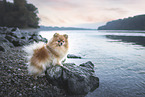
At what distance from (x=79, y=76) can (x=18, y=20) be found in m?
54.3

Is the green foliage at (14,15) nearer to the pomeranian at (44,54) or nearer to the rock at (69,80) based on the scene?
the pomeranian at (44,54)

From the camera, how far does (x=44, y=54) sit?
4.53 meters

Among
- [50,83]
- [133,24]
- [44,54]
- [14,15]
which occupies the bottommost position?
[50,83]

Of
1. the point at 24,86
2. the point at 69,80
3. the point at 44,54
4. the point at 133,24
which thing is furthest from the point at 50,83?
the point at 133,24

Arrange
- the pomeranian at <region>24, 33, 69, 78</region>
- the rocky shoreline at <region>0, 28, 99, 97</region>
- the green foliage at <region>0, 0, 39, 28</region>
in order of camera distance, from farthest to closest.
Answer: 1. the green foliage at <region>0, 0, 39, 28</region>
2. the pomeranian at <region>24, 33, 69, 78</region>
3. the rocky shoreline at <region>0, 28, 99, 97</region>

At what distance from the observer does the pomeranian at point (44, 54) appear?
443cm

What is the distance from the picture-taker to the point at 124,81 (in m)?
5.85

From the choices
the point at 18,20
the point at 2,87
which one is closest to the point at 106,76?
the point at 2,87

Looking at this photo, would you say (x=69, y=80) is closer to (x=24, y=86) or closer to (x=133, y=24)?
(x=24, y=86)

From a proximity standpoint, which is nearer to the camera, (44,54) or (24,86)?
(24,86)

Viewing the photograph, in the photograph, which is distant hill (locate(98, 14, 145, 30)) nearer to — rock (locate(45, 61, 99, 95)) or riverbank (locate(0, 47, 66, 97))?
rock (locate(45, 61, 99, 95))

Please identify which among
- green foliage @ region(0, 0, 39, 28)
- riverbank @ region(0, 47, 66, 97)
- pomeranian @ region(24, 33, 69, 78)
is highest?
green foliage @ region(0, 0, 39, 28)

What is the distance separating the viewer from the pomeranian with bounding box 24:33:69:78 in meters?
4.43

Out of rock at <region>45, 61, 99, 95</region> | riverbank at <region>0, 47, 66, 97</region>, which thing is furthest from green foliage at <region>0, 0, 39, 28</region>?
rock at <region>45, 61, 99, 95</region>
